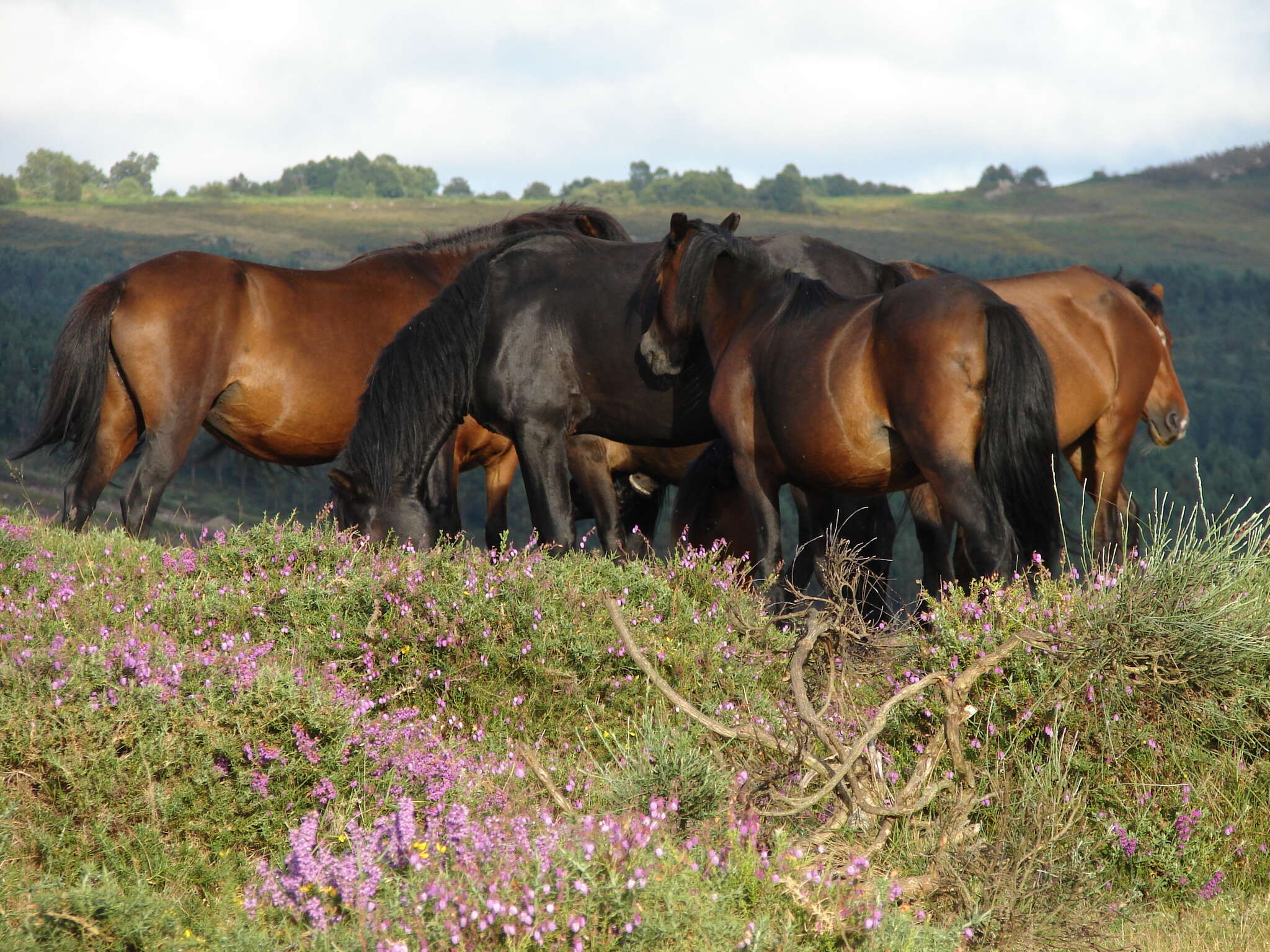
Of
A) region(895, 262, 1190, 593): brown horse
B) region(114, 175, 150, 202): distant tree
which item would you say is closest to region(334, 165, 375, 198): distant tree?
region(114, 175, 150, 202): distant tree

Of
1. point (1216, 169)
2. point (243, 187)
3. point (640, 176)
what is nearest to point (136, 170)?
point (243, 187)

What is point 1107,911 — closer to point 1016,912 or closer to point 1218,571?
point 1016,912

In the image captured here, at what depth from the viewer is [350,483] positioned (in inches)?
264

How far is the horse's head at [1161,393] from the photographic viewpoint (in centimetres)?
891

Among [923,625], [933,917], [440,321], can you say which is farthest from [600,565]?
[933,917]

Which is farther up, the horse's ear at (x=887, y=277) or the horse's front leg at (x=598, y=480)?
the horse's ear at (x=887, y=277)

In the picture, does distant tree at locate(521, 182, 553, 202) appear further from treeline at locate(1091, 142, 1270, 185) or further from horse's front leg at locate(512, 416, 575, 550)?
horse's front leg at locate(512, 416, 575, 550)

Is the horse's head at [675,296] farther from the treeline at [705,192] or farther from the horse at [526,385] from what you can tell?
the treeline at [705,192]

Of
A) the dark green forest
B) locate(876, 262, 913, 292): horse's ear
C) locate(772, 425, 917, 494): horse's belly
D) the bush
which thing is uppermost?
the bush

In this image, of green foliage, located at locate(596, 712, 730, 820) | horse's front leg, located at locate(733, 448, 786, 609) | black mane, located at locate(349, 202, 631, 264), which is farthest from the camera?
black mane, located at locate(349, 202, 631, 264)

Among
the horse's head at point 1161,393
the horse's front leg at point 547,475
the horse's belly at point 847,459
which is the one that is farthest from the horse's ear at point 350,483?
the horse's head at point 1161,393

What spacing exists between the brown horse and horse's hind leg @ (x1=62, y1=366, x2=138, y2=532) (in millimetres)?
5376

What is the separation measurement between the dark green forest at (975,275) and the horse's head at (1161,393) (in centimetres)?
193

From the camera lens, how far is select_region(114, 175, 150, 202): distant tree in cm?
9088
